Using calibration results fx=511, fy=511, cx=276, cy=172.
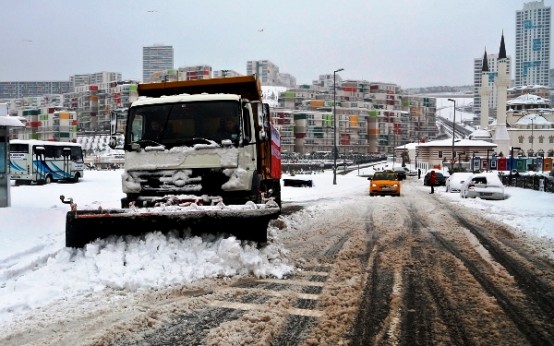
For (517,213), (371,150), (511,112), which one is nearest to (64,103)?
(371,150)

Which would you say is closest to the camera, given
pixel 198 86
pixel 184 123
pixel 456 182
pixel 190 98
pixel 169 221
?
pixel 169 221

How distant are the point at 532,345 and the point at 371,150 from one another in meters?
143

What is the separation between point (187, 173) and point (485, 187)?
19.3 meters

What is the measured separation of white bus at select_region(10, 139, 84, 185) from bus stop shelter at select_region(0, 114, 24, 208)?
21524 millimetres

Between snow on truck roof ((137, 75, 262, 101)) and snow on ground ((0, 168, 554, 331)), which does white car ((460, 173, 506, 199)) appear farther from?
snow on ground ((0, 168, 554, 331))

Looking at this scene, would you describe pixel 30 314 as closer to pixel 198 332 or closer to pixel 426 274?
pixel 198 332

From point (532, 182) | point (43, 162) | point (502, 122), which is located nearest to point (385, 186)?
point (532, 182)

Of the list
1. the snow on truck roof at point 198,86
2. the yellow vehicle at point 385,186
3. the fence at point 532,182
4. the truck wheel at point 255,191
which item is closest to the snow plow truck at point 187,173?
the truck wheel at point 255,191

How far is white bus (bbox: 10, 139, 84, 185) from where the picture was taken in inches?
1357

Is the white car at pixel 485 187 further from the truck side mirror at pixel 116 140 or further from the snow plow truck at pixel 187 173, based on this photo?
the truck side mirror at pixel 116 140

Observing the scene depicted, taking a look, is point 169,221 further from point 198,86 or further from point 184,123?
point 198,86

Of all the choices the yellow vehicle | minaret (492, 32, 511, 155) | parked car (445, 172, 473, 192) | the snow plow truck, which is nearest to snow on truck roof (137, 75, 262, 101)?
the snow plow truck

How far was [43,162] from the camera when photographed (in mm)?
36062

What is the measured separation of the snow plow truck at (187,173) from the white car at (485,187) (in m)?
17.6
